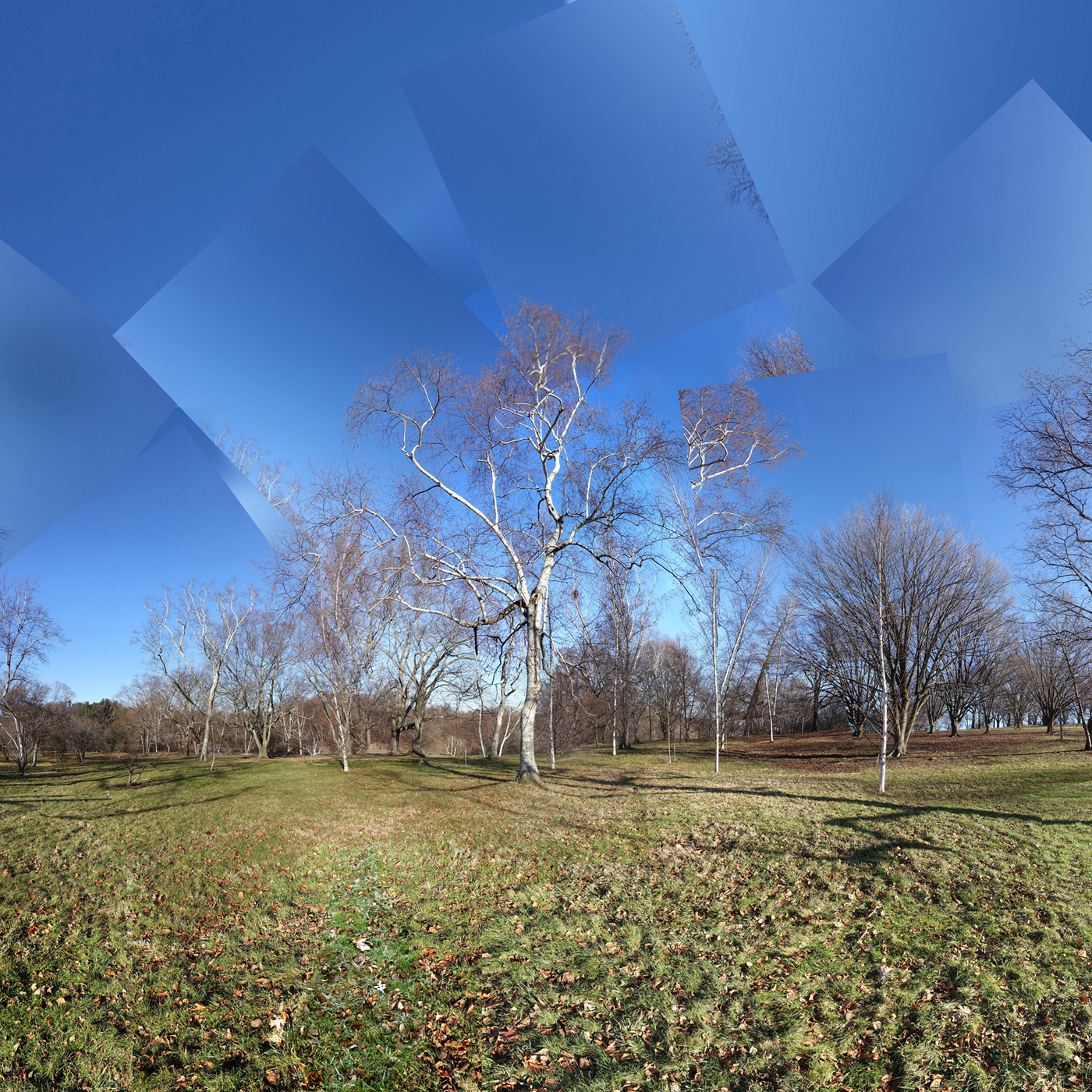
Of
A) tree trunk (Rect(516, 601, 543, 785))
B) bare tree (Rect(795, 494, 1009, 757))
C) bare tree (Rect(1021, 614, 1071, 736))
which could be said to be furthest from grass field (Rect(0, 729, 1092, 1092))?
bare tree (Rect(1021, 614, 1071, 736))

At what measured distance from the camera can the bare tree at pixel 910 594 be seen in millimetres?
17422

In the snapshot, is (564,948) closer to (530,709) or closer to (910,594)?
(530,709)

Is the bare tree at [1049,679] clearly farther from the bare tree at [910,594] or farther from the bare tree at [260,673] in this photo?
the bare tree at [260,673]

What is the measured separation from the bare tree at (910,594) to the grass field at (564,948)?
882 cm

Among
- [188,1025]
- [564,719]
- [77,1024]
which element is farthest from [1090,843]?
[564,719]

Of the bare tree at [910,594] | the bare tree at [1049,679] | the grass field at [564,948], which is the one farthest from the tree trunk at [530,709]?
the bare tree at [1049,679]

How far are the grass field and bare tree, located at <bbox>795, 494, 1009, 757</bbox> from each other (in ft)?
29.0

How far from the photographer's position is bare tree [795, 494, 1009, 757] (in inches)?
686

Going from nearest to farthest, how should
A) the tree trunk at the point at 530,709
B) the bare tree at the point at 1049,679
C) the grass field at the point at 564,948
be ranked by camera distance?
1. the grass field at the point at 564,948
2. the tree trunk at the point at 530,709
3. the bare tree at the point at 1049,679

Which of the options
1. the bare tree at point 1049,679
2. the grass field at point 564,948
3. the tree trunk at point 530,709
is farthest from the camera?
the bare tree at point 1049,679

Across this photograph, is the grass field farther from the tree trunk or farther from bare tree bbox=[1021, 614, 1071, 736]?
bare tree bbox=[1021, 614, 1071, 736]

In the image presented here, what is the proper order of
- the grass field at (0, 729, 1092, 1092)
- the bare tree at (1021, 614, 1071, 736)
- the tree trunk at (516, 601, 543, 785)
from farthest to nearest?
the bare tree at (1021, 614, 1071, 736), the tree trunk at (516, 601, 543, 785), the grass field at (0, 729, 1092, 1092)

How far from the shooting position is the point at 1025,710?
37.4 m

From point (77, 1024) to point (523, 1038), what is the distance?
2993 mm
